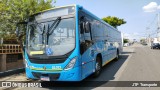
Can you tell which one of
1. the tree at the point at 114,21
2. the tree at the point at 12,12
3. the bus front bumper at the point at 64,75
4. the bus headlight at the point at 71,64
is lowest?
the bus front bumper at the point at 64,75

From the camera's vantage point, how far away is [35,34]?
23.9ft

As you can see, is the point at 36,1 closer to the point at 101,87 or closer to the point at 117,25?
the point at 101,87

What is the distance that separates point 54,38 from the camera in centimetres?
685

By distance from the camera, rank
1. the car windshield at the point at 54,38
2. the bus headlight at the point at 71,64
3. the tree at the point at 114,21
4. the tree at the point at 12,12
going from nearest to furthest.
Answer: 1. the bus headlight at the point at 71,64
2. the car windshield at the point at 54,38
3. the tree at the point at 12,12
4. the tree at the point at 114,21

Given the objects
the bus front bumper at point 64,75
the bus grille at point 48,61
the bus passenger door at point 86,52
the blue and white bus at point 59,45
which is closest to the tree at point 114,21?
the bus passenger door at point 86,52

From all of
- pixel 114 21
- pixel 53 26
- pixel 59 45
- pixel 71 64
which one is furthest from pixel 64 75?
pixel 114 21

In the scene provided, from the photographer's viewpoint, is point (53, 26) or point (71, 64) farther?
point (53, 26)

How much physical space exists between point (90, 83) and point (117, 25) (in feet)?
94.1

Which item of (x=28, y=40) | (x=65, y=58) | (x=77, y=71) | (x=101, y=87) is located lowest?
(x=101, y=87)

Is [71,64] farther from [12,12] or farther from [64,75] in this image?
[12,12]

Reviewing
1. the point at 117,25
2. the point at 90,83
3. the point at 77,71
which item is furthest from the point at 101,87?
the point at 117,25

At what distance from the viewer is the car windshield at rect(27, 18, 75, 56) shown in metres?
6.65

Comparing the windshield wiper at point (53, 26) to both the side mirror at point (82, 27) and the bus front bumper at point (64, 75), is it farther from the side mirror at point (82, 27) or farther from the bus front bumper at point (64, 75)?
the bus front bumper at point (64, 75)

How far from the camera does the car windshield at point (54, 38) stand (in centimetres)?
665
